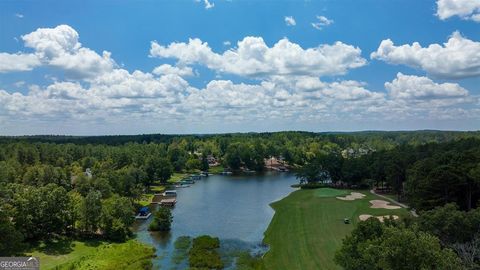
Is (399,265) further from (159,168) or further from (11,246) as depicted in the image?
(159,168)

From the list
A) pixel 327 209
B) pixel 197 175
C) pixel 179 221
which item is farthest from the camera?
pixel 197 175

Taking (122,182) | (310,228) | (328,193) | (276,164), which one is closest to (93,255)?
(310,228)

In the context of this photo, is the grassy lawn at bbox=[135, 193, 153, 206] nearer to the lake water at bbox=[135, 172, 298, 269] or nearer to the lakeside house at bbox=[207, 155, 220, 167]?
the lake water at bbox=[135, 172, 298, 269]

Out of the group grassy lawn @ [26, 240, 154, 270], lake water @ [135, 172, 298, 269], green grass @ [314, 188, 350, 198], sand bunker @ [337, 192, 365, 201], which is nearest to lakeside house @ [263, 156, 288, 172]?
lake water @ [135, 172, 298, 269]

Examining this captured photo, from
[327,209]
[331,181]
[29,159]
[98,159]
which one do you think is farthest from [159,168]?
[327,209]

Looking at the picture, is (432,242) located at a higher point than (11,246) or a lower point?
higher

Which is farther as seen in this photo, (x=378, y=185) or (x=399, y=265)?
(x=378, y=185)

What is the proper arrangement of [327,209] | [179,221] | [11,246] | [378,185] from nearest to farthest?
[11,246] → [179,221] → [327,209] → [378,185]
